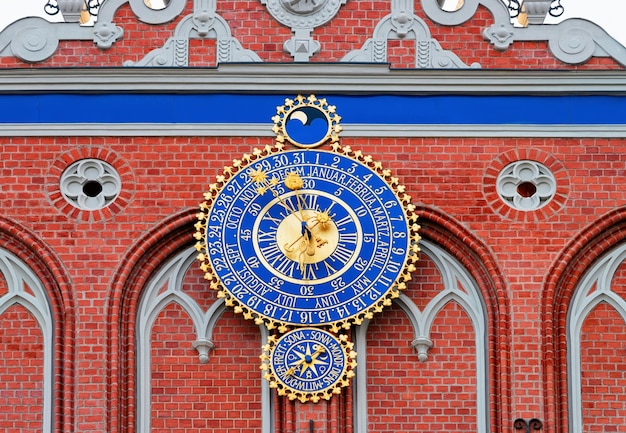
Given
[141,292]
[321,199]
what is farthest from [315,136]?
[141,292]

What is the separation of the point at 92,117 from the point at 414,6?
322 cm

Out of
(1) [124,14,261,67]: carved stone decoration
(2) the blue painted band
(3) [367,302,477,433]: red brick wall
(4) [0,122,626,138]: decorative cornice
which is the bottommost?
(3) [367,302,477,433]: red brick wall

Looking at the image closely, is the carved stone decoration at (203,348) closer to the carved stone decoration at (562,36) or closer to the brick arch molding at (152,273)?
the brick arch molding at (152,273)

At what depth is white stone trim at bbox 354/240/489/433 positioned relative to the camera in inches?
987

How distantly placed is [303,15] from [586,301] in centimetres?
379

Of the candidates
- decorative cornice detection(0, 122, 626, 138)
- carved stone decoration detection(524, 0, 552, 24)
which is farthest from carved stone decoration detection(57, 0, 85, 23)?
carved stone decoration detection(524, 0, 552, 24)

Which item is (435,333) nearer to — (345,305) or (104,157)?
(345,305)

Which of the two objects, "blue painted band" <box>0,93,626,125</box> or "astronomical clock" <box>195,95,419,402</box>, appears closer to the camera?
"astronomical clock" <box>195,95,419,402</box>

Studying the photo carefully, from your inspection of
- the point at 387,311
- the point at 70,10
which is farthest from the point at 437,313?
the point at 70,10

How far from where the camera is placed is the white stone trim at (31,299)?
2519 centimetres

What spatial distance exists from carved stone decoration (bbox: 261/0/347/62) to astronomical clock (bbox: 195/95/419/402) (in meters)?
0.86

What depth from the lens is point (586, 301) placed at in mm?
25391

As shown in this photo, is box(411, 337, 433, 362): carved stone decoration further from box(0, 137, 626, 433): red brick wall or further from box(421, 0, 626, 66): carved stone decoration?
box(421, 0, 626, 66): carved stone decoration

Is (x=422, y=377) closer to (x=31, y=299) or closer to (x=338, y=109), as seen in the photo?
(x=338, y=109)
